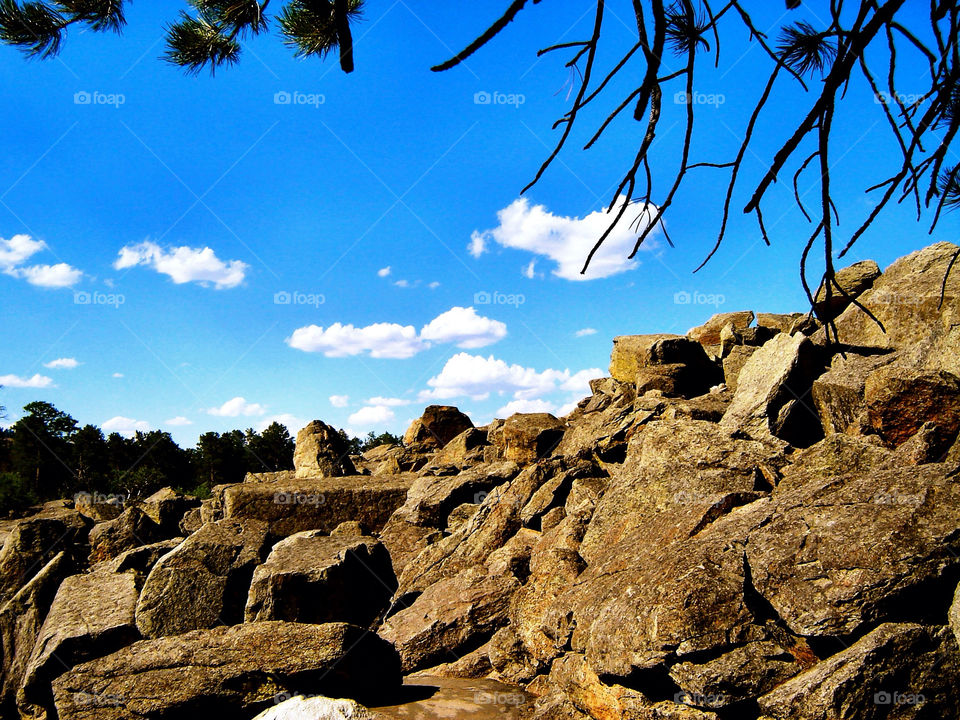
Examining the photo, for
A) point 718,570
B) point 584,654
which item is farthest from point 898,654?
point 584,654

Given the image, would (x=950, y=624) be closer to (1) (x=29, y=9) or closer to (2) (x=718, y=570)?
(2) (x=718, y=570)

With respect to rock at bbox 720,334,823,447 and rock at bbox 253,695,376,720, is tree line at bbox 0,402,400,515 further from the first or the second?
rock at bbox 253,695,376,720

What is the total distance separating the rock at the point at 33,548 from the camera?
15586 mm

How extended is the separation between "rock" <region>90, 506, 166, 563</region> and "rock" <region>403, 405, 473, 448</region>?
10182 millimetres

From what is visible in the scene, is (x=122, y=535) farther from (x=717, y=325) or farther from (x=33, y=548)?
(x=717, y=325)

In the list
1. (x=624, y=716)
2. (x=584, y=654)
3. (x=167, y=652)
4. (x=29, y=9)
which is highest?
(x=29, y=9)

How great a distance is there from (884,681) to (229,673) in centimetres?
730

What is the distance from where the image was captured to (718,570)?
7441mm

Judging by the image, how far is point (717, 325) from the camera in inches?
1090

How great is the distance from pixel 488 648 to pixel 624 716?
3182 mm

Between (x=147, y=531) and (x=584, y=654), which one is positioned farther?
(x=147, y=531)

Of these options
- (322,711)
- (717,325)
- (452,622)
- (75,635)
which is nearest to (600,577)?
(452,622)

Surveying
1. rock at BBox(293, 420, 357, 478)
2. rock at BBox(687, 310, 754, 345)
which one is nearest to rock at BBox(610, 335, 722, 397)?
rock at BBox(687, 310, 754, 345)

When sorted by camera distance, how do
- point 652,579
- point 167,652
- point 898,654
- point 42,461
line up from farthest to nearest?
point 42,461 < point 167,652 < point 652,579 < point 898,654
